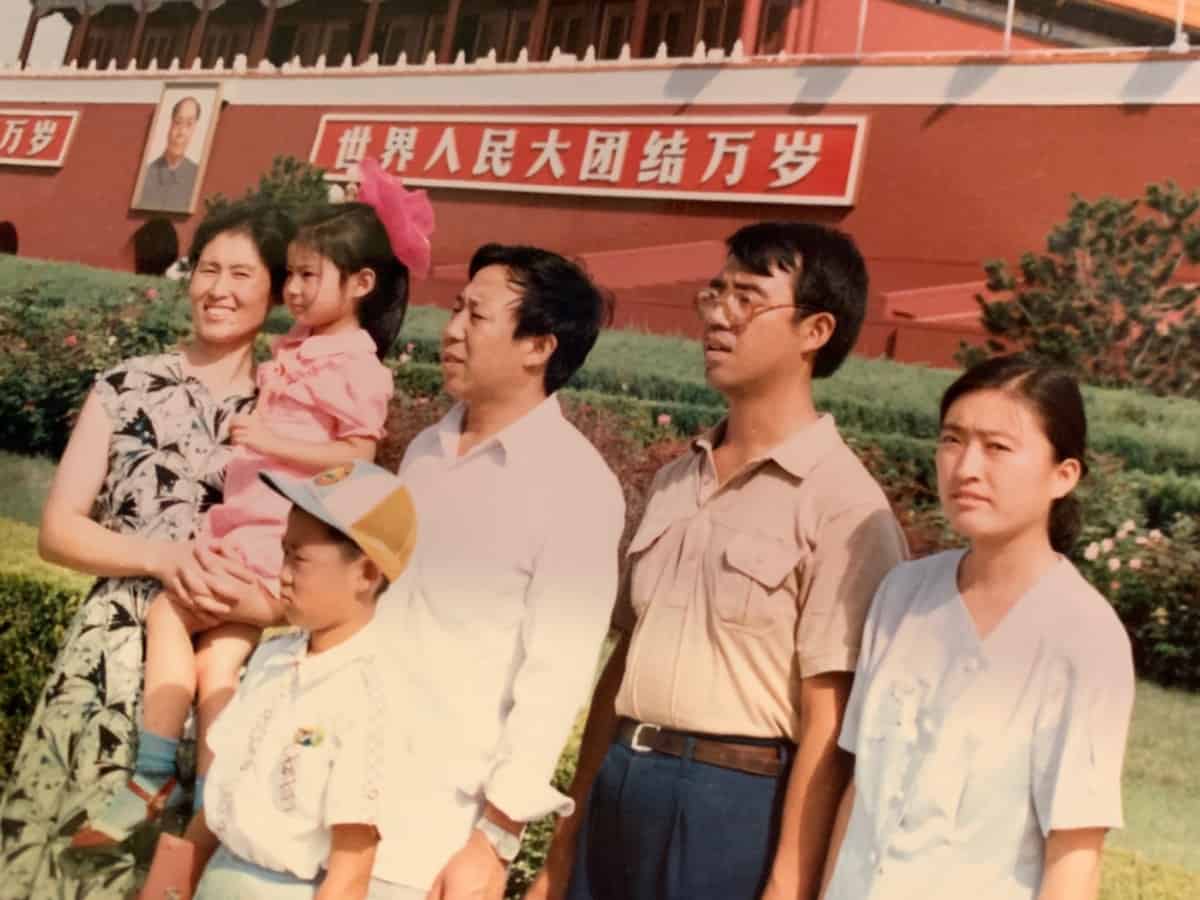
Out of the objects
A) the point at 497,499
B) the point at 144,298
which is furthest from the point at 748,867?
the point at 144,298

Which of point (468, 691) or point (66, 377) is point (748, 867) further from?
point (66, 377)

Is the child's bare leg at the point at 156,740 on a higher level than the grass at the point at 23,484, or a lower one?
lower

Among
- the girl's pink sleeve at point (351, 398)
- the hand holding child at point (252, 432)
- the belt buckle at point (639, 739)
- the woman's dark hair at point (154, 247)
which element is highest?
the woman's dark hair at point (154, 247)

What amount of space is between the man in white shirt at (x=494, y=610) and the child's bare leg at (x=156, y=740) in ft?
1.17

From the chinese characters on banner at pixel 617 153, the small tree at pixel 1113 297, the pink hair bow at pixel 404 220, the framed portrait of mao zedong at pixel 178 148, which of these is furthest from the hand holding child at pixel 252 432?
the framed portrait of mao zedong at pixel 178 148

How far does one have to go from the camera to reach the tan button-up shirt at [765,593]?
4.84 ft

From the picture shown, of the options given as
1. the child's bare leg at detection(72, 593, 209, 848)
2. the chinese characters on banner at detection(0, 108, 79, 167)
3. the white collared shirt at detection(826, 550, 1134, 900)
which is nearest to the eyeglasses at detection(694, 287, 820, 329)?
the white collared shirt at detection(826, 550, 1134, 900)

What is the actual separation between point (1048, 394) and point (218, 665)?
3.84 ft

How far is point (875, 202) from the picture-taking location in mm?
2637

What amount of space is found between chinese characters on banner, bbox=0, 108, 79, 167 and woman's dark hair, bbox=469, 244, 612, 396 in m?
2.27

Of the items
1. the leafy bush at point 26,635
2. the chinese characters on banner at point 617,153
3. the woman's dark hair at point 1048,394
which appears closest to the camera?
the woman's dark hair at point 1048,394

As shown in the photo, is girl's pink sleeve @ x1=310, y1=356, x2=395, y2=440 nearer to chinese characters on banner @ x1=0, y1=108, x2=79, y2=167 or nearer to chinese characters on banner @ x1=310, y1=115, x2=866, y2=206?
chinese characters on banner @ x1=310, y1=115, x2=866, y2=206

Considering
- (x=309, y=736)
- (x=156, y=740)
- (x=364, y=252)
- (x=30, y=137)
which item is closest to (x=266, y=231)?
(x=364, y=252)

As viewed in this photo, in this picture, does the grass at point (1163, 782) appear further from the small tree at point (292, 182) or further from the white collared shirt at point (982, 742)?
the small tree at point (292, 182)
